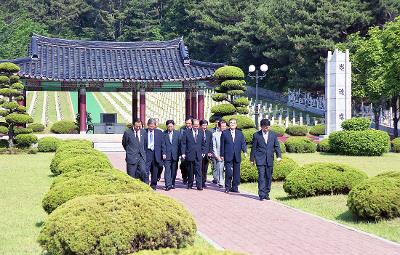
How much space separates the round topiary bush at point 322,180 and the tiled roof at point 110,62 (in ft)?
66.0

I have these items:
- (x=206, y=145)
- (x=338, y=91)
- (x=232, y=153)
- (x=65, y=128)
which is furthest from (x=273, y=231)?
(x=65, y=128)

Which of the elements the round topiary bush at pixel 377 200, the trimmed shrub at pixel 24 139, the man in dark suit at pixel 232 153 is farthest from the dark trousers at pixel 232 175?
the trimmed shrub at pixel 24 139

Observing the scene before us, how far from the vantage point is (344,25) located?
50250 mm

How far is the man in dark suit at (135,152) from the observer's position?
569 inches

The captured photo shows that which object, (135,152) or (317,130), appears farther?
(317,130)

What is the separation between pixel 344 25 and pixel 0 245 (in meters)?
44.7

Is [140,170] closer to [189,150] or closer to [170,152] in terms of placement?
[170,152]

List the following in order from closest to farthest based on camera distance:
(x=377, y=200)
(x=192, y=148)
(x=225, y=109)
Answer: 1. (x=377, y=200)
2. (x=192, y=148)
3. (x=225, y=109)

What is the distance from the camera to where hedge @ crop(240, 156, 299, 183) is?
16312 mm

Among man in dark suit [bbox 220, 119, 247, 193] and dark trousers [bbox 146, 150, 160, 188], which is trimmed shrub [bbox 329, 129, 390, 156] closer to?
man in dark suit [bbox 220, 119, 247, 193]

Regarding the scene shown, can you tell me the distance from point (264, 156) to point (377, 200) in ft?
11.9

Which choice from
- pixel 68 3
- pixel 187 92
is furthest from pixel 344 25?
pixel 68 3

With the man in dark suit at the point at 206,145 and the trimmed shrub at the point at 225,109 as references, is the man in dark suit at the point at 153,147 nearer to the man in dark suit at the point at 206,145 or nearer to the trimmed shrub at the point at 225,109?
the man in dark suit at the point at 206,145

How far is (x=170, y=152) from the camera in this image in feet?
51.3
